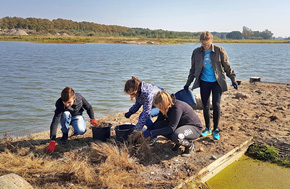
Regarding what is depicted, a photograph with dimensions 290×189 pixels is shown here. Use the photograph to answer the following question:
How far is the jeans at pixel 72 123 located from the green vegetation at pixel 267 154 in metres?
2.65

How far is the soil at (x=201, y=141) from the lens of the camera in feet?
11.7

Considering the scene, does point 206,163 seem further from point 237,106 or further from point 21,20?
point 21,20

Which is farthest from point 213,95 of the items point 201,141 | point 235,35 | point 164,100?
point 235,35

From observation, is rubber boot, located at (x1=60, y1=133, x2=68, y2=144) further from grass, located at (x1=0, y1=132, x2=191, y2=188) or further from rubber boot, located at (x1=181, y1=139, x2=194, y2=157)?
rubber boot, located at (x1=181, y1=139, x2=194, y2=157)

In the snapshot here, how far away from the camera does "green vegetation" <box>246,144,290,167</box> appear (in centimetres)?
402

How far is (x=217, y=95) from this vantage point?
453cm

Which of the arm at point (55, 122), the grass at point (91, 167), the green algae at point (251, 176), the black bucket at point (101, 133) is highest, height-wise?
the arm at point (55, 122)

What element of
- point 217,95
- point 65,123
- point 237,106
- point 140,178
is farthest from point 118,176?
point 237,106

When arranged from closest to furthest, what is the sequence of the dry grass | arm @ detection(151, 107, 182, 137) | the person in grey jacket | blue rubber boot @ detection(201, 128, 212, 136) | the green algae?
the dry grass < the green algae < arm @ detection(151, 107, 182, 137) < the person in grey jacket < blue rubber boot @ detection(201, 128, 212, 136)

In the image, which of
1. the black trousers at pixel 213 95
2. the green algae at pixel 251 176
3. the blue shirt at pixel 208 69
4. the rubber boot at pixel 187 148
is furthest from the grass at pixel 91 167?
the blue shirt at pixel 208 69

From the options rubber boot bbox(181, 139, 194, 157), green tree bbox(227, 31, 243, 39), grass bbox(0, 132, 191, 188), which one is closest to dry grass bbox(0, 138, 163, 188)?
grass bbox(0, 132, 191, 188)

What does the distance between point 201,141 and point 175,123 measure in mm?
976

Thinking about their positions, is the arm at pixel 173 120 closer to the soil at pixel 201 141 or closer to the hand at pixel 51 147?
the soil at pixel 201 141

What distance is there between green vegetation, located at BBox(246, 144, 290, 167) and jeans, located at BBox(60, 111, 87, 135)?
265 centimetres
